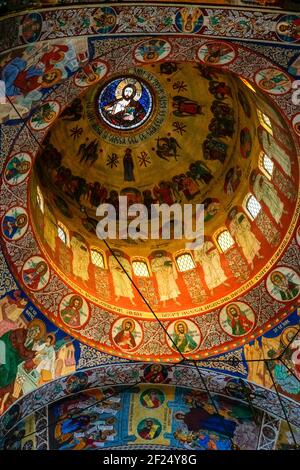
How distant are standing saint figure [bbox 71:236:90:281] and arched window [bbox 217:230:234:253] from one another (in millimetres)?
3286

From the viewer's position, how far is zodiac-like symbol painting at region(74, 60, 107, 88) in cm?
1260

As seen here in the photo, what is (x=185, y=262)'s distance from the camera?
57.8ft

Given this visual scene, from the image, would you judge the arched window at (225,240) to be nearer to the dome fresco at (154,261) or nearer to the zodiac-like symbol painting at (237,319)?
the dome fresco at (154,261)

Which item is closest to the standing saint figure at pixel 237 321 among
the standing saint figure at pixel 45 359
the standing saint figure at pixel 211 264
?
the standing saint figure at pixel 211 264

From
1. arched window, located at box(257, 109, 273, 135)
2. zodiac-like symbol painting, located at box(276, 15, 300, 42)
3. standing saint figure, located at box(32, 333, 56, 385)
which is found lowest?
standing saint figure, located at box(32, 333, 56, 385)

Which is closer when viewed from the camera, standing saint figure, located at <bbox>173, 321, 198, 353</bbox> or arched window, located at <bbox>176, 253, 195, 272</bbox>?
standing saint figure, located at <bbox>173, 321, 198, 353</bbox>

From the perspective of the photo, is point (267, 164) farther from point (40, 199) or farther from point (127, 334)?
point (40, 199)

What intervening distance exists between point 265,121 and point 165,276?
4666 millimetres

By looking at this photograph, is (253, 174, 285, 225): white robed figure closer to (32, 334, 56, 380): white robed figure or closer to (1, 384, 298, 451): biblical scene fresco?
(1, 384, 298, 451): biblical scene fresco

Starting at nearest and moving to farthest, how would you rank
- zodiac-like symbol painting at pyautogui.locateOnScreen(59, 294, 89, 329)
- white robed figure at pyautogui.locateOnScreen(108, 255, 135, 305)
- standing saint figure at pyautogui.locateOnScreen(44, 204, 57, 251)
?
zodiac-like symbol painting at pyautogui.locateOnScreen(59, 294, 89, 329), standing saint figure at pyautogui.locateOnScreen(44, 204, 57, 251), white robed figure at pyautogui.locateOnScreen(108, 255, 135, 305)

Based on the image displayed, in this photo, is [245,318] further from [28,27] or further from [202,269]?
[28,27]

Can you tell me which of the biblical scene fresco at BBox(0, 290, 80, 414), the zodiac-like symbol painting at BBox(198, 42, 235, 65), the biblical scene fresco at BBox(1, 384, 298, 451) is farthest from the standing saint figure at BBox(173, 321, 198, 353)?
the zodiac-like symbol painting at BBox(198, 42, 235, 65)

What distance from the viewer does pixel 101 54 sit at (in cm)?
1221

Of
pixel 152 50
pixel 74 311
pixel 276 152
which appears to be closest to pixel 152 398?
pixel 74 311
